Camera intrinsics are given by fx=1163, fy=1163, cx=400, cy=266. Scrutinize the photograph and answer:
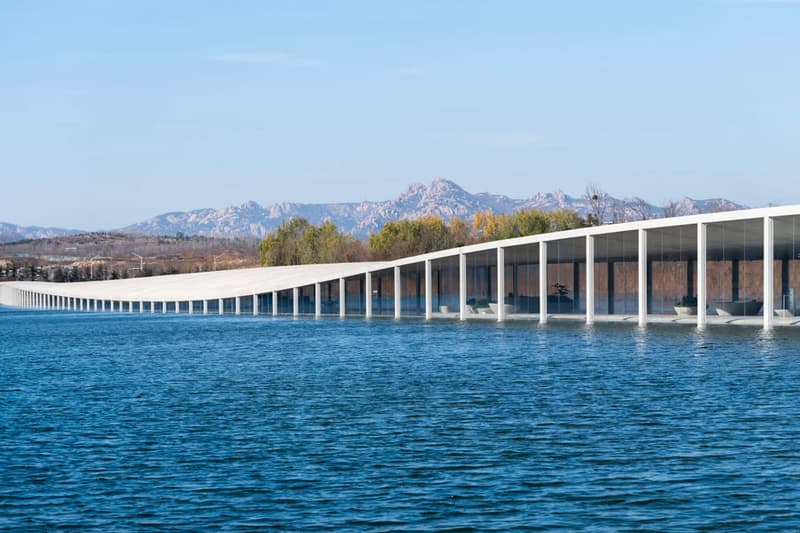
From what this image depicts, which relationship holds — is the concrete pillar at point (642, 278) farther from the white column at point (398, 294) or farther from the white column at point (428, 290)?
the white column at point (398, 294)

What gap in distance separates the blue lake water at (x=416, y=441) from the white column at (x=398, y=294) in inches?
1110

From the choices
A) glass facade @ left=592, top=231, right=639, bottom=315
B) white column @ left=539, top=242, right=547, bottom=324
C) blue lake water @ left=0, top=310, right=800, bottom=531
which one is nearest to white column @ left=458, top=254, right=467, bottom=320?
white column @ left=539, top=242, right=547, bottom=324

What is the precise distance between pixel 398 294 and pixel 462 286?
659 centimetres

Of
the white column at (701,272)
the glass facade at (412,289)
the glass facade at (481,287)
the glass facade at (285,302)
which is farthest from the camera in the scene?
the glass facade at (285,302)

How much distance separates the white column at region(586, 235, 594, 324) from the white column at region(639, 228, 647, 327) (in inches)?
110

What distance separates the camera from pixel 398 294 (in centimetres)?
7362

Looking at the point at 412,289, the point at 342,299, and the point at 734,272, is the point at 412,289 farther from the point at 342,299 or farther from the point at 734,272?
the point at 734,272

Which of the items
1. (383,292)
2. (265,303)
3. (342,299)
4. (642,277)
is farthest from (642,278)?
(265,303)

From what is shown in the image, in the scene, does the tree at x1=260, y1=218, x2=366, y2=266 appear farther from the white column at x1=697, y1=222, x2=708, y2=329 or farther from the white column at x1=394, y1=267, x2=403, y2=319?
the white column at x1=697, y1=222, x2=708, y2=329

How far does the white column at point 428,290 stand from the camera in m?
70.6

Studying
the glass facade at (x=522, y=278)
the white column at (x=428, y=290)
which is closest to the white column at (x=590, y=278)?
the glass facade at (x=522, y=278)

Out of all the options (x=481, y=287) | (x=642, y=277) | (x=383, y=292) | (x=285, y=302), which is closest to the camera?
(x=642, y=277)

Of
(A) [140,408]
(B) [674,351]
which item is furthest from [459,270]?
(A) [140,408]

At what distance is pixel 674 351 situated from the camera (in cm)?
4247
